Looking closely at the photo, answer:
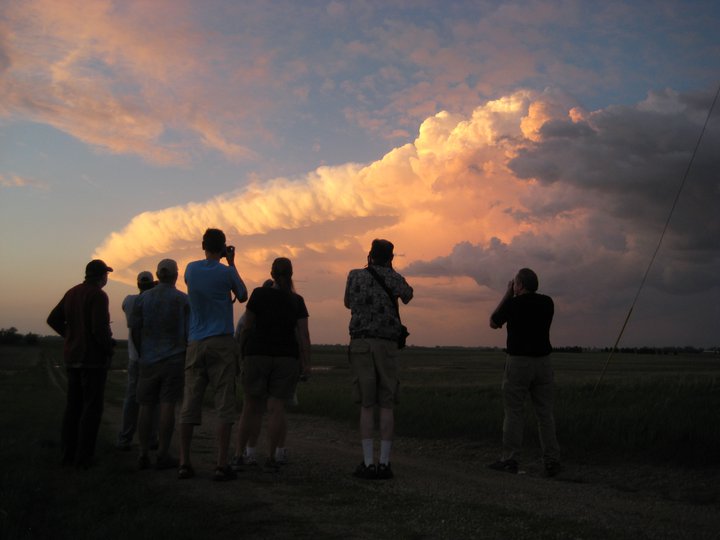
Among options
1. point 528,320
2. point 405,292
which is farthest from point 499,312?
point 405,292

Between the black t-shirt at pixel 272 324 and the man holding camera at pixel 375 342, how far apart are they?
62cm

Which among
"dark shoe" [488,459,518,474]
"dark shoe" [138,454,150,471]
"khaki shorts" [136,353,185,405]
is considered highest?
"khaki shorts" [136,353,185,405]

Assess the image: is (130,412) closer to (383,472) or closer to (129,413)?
(129,413)

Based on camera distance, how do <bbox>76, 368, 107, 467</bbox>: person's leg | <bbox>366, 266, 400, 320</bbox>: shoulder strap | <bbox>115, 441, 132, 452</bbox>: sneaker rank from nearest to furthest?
1. <bbox>366, 266, 400, 320</bbox>: shoulder strap
2. <bbox>76, 368, 107, 467</bbox>: person's leg
3. <bbox>115, 441, 132, 452</bbox>: sneaker

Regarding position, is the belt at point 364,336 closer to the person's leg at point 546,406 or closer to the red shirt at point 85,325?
the person's leg at point 546,406

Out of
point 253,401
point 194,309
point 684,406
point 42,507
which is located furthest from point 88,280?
point 684,406

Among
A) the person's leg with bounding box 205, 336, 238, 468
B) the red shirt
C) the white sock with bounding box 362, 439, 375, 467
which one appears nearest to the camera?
the person's leg with bounding box 205, 336, 238, 468

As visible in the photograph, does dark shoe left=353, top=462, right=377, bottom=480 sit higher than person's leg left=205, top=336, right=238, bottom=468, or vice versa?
person's leg left=205, top=336, right=238, bottom=468

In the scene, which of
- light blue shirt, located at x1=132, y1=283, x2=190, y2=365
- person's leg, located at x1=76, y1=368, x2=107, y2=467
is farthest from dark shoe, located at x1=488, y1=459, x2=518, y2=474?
person's leg, located at x1=76, y1=368, x2=107, y2=467

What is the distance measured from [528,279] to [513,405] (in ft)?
4.83

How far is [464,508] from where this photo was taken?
566cm

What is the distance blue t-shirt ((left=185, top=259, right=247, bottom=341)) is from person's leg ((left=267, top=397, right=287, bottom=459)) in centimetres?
92

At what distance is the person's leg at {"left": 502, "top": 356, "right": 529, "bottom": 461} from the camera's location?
8273mm

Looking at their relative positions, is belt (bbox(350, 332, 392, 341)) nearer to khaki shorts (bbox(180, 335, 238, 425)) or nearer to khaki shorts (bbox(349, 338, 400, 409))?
khaki shorts (bbox(349, 338, 400, 409))
